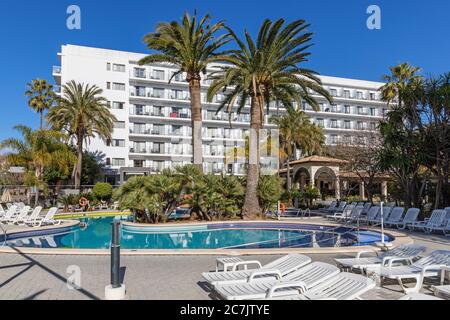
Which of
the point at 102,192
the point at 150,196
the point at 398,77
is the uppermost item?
the point at 398,77

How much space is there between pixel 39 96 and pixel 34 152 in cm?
2326

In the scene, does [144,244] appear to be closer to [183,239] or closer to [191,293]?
[183,239]

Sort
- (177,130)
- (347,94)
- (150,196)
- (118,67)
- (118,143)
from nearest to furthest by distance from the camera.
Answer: (150,196)
(118,143)
(118,67)
(177,130)
(347,94)

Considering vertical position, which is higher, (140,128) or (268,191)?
(140,128)

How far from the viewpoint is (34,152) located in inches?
1120

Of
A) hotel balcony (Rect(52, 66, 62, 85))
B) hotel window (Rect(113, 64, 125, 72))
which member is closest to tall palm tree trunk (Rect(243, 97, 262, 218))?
hotel window (Rect(113, 64, 125, 72))

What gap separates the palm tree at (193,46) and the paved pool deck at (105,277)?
12375 mm

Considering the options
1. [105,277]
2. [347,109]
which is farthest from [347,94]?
[105,277]

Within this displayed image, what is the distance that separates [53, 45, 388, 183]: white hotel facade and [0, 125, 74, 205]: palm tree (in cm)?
1681

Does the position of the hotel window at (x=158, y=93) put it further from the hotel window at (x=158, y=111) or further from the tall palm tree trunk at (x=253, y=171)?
the tall palm tree trunk at (x=253, y=171)

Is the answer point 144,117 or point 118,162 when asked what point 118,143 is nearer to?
point 118,162

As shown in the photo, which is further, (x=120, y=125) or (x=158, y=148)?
(x=158, y=148)

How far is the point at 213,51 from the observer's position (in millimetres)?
22688
